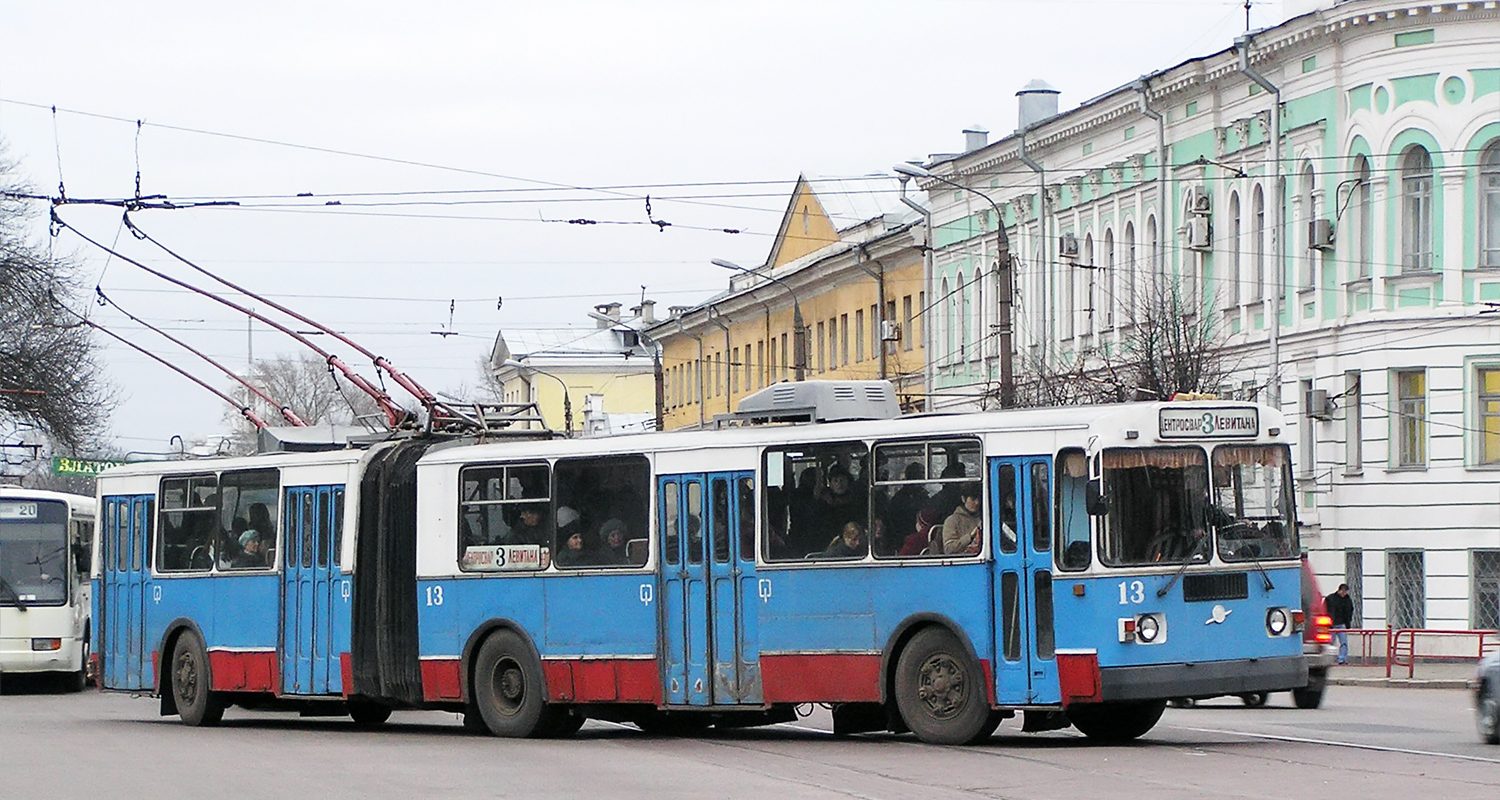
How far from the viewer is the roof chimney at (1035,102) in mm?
54125

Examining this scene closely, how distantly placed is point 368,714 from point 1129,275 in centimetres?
2476

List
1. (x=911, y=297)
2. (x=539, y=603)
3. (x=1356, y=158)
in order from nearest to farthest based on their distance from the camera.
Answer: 1. (x=539, y=603)
2. (x=1356, y=158)
3. (x=911, y=297)

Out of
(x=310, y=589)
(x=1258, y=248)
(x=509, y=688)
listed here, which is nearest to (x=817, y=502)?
(x=509, y=688)

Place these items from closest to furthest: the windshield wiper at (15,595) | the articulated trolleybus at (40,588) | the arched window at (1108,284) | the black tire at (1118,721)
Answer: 1. the black tire at (1118,721)
2. the articulated trolleybus at (40,588)
3. the windshield wiper at (15,595)
4. the arched window at (1108,284)

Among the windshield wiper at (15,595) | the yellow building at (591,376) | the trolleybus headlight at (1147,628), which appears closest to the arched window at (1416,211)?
the windshield wiper at (15,595)

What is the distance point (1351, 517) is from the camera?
39719 mm

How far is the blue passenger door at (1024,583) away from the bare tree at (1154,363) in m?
20.4

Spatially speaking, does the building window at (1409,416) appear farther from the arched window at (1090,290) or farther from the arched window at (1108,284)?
the arched window at (1090,290)

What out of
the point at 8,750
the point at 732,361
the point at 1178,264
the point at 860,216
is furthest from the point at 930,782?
→ the point at 732,361

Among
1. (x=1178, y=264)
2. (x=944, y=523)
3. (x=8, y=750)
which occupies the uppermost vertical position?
(x=1178, y=264)

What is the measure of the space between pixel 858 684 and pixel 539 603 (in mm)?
3483

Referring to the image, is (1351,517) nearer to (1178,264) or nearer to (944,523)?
(1178,264)

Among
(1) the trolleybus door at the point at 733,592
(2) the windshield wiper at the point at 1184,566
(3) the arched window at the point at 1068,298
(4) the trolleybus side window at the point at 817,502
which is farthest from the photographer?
(3) the arched window at the point at 1068,298

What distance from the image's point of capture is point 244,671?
77.7 feet
